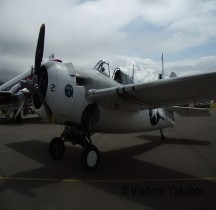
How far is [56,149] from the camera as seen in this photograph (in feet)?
25.1

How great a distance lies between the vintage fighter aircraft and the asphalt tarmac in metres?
0.70

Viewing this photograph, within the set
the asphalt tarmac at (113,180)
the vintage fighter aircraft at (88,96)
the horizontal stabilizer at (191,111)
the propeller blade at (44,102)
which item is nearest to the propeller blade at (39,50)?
the vintage fighter aircraft at (88,96)

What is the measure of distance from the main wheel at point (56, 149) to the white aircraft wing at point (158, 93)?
70.2 inches

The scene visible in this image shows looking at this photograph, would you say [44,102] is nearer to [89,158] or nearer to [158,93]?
[89,158]

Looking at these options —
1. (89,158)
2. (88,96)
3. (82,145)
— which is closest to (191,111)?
(82,145)

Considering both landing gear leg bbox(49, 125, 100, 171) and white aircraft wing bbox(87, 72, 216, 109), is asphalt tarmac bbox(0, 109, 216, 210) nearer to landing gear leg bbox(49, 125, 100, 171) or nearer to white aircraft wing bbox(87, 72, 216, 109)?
landing gear leg bbox(49, 125, 100, 171)

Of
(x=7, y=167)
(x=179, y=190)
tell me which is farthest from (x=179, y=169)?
(x=7, y=167)

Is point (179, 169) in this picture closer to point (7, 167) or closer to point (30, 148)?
point (7, 167)

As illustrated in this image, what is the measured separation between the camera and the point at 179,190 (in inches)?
196

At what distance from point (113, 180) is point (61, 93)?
2287 mm

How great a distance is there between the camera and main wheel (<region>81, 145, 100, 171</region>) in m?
6.40

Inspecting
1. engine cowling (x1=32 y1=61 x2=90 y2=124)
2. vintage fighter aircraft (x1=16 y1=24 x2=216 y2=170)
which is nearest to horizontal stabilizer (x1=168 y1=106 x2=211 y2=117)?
vintage fighter aircraft (x1=16 y1=24 x2=216 y2=170)

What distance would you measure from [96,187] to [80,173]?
1073 millimetres

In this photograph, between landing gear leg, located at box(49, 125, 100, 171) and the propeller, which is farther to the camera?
landing gear leg, located at box(49, 125, 100, 171)
